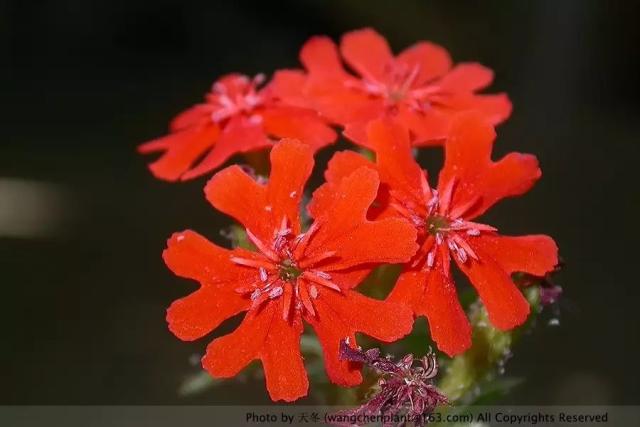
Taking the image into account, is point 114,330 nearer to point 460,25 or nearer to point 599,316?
point 599,316

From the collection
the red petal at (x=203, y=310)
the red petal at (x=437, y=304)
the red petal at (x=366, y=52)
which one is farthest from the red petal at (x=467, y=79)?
the red petal at (x=203, y=310)

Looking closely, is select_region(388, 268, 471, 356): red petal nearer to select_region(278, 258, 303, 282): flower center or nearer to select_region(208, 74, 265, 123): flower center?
select_region(278, 258, 303, 282): flower center

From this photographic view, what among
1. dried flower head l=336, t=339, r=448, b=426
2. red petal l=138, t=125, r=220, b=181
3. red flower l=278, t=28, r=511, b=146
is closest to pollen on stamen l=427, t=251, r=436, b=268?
dried flower head l=336, t=339, r=448, b=426

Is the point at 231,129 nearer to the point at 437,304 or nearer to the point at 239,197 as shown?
the point at 239,197

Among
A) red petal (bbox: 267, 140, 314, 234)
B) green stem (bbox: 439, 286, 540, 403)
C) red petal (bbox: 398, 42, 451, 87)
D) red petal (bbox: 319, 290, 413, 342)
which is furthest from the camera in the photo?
red petal (bbox: 398, 42, 451, 87)

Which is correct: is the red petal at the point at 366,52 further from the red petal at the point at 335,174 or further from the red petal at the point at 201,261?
the red petal at the point at 201,261

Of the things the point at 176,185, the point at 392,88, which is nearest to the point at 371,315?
the point at 392,88
